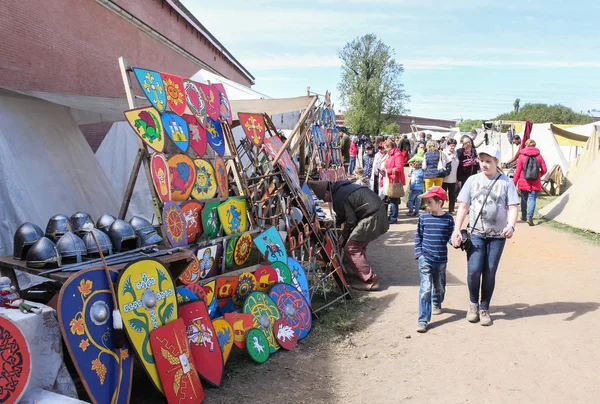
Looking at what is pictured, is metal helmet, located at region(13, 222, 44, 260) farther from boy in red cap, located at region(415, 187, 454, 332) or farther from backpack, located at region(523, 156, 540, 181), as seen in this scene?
backpack, located at region(523, 156, 540, 181)

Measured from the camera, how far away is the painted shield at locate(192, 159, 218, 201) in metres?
3.97

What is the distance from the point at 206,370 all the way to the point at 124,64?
260cm

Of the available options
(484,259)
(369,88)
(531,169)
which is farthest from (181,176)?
(369,88)

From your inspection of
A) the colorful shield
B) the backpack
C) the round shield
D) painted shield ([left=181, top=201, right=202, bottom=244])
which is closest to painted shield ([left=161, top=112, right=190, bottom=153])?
painted shield ([left=181, top=201, right=202, bottom=244])

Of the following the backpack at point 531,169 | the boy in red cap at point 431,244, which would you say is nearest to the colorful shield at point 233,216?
the boy in red cap at point 431,244

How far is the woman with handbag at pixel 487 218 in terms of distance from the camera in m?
4.14

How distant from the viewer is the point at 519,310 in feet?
16.1

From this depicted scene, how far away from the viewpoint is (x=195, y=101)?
14.0 ft

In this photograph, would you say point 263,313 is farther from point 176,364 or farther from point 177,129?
point 177,129

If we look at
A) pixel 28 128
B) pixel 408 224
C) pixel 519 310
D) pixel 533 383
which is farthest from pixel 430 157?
pixel 28 128

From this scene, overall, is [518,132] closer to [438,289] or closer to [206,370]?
[438,289]

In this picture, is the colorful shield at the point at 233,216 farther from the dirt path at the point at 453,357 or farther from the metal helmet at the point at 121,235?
the dirt path at the point at 453,357

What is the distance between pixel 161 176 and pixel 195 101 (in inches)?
39.5

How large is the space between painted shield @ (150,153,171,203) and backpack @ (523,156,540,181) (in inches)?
304
